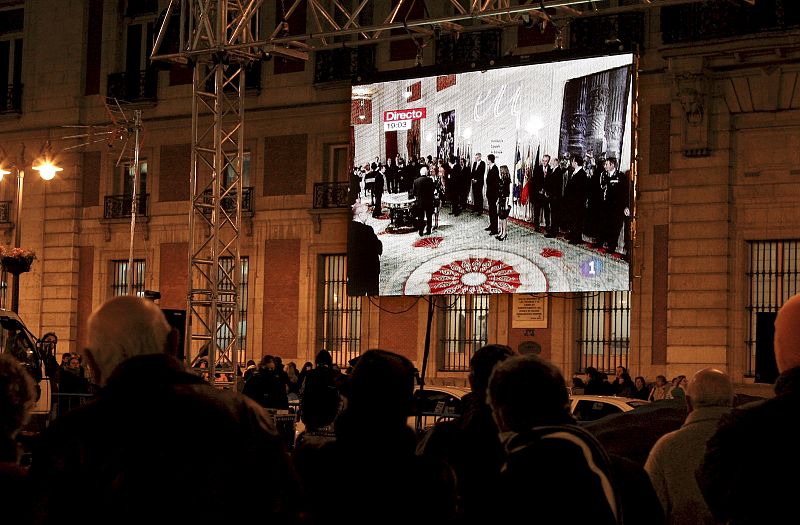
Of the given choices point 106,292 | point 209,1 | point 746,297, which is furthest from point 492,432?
point 106,292

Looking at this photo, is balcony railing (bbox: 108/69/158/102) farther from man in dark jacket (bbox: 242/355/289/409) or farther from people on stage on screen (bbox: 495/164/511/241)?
man in dark jacket (bbox: 242/355/289/409)

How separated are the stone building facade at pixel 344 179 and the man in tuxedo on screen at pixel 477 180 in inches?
78.1

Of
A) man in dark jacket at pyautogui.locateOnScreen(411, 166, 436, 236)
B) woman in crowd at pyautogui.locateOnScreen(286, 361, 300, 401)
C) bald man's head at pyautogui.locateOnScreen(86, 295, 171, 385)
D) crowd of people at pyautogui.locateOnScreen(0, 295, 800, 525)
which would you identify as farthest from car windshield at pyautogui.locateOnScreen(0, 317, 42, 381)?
bald man's head at pyautogui.locateOnScreen(86, 295, 171, 385)

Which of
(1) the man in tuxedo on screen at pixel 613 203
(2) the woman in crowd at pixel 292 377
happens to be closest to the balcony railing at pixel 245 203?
(2) the woman in crowd at pixel 292 377

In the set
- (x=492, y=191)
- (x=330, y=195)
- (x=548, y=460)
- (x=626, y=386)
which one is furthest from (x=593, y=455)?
(x=330, y=195)

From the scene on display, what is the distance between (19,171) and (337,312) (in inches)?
255

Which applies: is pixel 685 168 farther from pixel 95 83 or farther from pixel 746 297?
pixel 95 83

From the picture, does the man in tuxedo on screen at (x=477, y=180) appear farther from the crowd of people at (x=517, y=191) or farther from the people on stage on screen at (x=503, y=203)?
the people on stage on screen at (x=503, y=203)

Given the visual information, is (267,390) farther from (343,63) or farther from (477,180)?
(343,63)

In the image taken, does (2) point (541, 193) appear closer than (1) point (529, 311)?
Yes

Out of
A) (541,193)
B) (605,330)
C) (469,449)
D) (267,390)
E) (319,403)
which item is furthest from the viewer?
(605,330)

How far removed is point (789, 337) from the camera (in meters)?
3.67

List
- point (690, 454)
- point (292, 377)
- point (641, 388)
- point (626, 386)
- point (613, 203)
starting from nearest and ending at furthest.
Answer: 1. point (690, 454)
2. point (626, 386)
3. point (641, 388)
4. point (613, 203)
5. point (292, 377)

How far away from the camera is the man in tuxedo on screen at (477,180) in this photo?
847 inches
